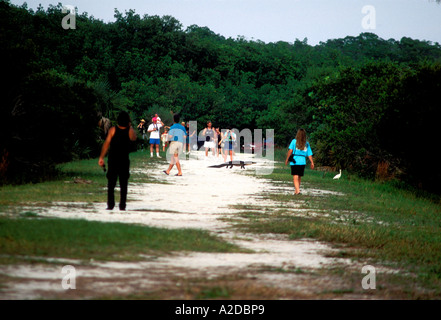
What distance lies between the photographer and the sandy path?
6484 mm

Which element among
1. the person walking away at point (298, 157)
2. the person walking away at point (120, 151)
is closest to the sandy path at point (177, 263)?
the person walking away at point (120, 151)

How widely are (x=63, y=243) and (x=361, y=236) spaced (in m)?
5.01

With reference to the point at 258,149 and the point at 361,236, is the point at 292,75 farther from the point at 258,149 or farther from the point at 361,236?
the point at 361,236

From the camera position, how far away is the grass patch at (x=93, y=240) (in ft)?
26.5

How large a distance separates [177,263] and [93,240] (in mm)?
1508

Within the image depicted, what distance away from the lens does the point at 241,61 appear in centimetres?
9088

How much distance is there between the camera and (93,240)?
8852mm

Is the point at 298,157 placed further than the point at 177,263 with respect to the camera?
Yes

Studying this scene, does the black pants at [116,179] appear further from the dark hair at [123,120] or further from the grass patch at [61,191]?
the grass patch at [61,191]

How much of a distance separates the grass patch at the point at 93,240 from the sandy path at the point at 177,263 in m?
0.37

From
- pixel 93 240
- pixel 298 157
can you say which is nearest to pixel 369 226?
pixel 93 240

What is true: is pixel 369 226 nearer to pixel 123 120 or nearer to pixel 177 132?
pixel 123 120

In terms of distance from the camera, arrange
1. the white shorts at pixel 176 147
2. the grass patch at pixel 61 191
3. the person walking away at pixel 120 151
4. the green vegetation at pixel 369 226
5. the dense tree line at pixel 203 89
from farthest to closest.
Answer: the white shorts at pixel 176 147 → the dense tree line at pixel 203 89 → the grass patch at pixel 61 191 → the person walking away at pixel 120 151 → the green vegetation at pixel 369 226
